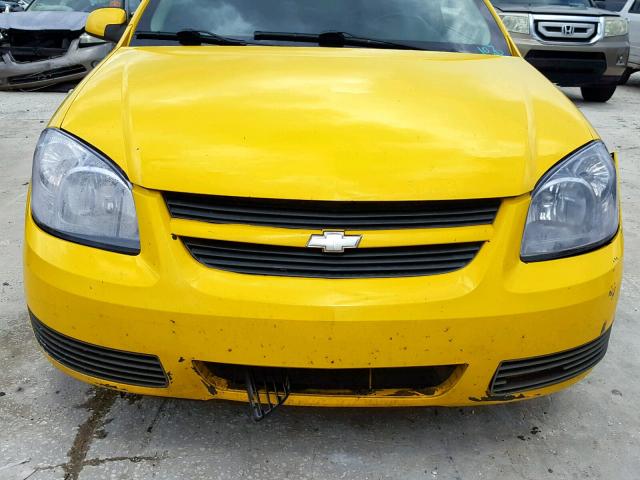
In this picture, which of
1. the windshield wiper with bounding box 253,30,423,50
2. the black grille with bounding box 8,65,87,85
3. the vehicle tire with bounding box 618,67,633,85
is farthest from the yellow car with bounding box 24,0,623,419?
the vehicle tire with bounding box 618,67,633,85

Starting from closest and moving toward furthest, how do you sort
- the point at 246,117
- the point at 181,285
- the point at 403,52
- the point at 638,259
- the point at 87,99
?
the point at 181,285, the point at 246,117, the point at 87,99, the point at 403,52, the point at 638,259

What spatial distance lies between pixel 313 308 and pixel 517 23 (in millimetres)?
7980

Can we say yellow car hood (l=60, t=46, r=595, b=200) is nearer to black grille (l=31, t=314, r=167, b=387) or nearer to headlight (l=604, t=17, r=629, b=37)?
black grille (l=31, t=314, r=167, b=387)

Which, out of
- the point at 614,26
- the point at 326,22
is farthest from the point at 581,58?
the point at 326,22

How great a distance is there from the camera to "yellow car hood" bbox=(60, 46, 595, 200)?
1745 millimetres

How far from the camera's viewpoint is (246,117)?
194cm

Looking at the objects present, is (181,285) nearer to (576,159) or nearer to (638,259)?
(576,159)

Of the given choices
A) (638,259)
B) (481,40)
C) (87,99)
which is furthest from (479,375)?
(638,259)

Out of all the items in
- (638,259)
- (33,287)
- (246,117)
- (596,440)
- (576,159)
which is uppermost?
(246,117)

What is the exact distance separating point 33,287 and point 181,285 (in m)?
0.46

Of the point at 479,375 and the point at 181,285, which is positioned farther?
the point at 479,375

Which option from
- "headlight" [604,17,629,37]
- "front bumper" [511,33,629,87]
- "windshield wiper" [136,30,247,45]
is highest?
"windshield wiper" [136,30,247,45]

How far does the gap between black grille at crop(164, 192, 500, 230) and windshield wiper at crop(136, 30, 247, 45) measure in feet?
3.85

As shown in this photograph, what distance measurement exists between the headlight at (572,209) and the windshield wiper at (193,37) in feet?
4.56
